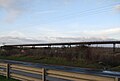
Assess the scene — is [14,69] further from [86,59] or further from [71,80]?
[86,59]

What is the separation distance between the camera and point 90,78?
33.1 feet

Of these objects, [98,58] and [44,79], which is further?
[98,58]

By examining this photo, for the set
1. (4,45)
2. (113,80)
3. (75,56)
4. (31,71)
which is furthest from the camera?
(4,45)

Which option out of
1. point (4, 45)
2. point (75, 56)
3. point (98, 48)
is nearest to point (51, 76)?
point (75, 56)

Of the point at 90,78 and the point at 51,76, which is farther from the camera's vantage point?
the point at 51,76

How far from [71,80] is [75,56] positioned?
24054mm

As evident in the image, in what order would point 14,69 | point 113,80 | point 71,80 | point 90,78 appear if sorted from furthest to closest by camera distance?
point 14,69, point 71,80, point 90,78, point 113,80

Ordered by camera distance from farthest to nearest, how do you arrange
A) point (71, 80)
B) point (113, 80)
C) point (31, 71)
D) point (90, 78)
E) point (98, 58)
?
point (98, 58) → point (31, 71) → point (71, 80) → point (90, 78) → point (113, 80)

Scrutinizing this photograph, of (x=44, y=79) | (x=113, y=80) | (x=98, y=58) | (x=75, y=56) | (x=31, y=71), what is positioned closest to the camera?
(x=113, y=80)

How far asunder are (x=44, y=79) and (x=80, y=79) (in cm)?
243

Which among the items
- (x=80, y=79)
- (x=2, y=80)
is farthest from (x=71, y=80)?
(x=2, y=80)

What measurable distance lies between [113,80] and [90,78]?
4.28 feet

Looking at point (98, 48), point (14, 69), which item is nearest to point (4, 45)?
point (98, 48)

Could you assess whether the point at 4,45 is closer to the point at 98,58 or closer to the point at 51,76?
the point at 98,58
